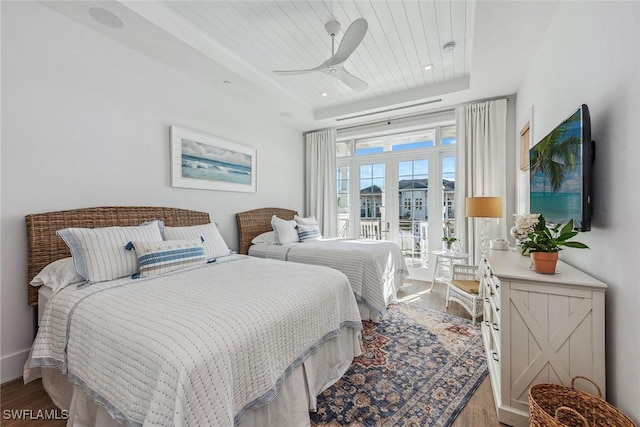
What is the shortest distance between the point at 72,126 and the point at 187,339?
2.22 m

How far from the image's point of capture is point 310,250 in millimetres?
3211

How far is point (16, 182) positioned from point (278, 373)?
2.27 meters

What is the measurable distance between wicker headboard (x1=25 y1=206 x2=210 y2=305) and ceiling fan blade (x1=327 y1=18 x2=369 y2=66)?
90.3 inches

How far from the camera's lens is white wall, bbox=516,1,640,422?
1.12 meters

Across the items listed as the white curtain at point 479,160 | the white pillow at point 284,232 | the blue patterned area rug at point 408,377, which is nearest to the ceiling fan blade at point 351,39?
the white pillow at point 284,232

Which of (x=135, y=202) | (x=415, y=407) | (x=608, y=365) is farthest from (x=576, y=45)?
(x=135, y=202)

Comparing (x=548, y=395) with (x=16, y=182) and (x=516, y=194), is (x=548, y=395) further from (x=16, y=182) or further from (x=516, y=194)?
(x=16, y=182)

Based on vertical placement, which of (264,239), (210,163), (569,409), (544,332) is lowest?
(569,409)

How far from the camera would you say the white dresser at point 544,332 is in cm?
130

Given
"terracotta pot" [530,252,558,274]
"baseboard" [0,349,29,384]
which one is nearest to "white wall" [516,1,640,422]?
"terracotta pot" [530,252,558,274]

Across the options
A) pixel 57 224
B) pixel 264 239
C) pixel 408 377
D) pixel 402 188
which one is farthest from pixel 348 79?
pixel 57 224

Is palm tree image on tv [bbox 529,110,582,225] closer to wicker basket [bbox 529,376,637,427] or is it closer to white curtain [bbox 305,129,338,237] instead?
wicker basket [bbox 529,376,637,427]

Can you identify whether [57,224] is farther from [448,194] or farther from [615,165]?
[448,194]

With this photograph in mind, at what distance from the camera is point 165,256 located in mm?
2049
